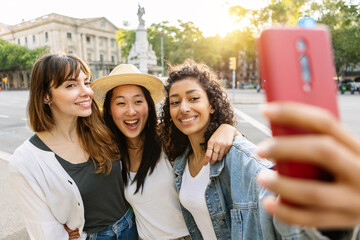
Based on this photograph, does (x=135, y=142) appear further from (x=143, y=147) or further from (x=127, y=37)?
(x=127, y=37)

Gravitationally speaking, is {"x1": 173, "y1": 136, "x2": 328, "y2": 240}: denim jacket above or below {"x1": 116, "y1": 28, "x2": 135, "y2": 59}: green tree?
below

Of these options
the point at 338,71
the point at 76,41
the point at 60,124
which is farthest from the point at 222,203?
the point at 76,41

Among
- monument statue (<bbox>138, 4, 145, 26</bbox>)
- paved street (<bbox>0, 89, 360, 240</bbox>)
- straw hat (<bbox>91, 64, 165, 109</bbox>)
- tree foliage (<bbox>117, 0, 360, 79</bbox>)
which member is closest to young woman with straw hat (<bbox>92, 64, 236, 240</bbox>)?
straw hat (<bbox>91, 64, 165, 109</bbox>)

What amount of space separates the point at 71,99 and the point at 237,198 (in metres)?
1.56

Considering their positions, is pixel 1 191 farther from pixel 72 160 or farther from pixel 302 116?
pixel 302 116

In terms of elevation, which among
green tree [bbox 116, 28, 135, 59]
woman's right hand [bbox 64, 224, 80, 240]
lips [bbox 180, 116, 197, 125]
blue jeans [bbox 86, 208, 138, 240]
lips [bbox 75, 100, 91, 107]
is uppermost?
green tree [bbox 116, 28, 135, 59]

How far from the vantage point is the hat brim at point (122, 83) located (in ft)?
7.61

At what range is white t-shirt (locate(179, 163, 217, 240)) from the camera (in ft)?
5.83

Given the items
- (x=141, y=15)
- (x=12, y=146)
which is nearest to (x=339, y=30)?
(x=141, y=15)

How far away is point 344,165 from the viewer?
54 cm

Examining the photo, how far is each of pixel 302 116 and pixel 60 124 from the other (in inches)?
84.6

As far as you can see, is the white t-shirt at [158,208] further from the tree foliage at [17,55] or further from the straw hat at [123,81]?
the tree foliage at [17,55]

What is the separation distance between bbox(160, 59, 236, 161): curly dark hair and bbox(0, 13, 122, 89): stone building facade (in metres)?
53.2

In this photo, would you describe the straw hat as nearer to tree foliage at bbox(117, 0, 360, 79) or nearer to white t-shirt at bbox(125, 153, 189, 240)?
white t-shirt at bbox(125, 153, 189, 240)
